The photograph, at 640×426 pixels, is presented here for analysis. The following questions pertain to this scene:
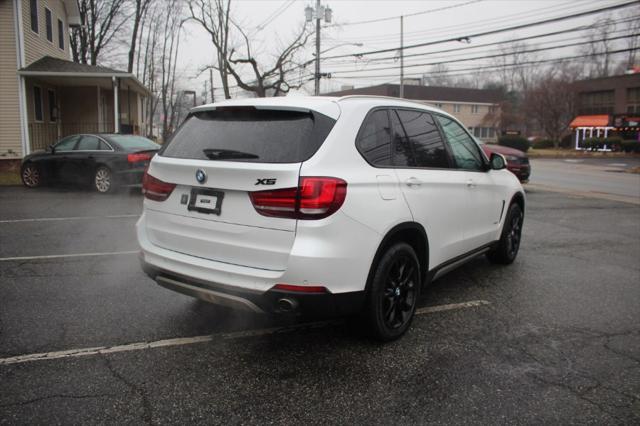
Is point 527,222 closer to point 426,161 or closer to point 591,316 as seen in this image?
point 591,316

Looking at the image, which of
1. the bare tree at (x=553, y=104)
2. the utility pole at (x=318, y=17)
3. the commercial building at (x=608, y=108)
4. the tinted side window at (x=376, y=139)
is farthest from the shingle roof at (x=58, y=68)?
the commercial building at (x=608, y=108)

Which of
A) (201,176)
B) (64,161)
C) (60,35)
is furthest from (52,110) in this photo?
(201,176)

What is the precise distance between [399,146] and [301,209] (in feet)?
3.96

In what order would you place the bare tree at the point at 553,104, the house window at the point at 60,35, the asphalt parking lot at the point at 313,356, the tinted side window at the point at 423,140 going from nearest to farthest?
the asphalt parking lot at the point at 313,356 → the tinted side window at the point at 423,140 → the house window at the point at 60,35 → the bare tree at the point at 553,104

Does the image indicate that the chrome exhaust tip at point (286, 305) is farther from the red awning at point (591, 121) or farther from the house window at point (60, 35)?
the red awning at point (591, 121)

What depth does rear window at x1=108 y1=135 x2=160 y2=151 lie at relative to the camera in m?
12.2

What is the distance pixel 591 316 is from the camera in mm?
4504

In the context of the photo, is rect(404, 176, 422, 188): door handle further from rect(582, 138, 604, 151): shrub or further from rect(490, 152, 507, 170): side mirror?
rect(582, 138, 604, 151): shrub

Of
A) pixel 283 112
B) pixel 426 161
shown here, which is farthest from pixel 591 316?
pixel 283 112

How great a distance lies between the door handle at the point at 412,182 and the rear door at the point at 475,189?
919 millimetres

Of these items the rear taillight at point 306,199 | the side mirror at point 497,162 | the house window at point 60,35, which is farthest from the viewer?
the house window at point 60,35

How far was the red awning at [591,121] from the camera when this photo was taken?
51644mm

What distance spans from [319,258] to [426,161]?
1576mm

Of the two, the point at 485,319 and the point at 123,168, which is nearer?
the point at 485,319
